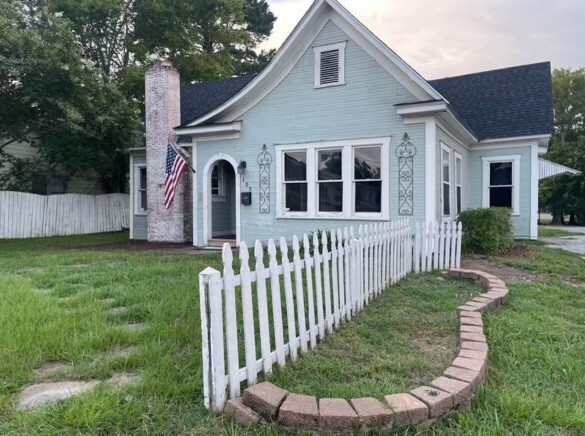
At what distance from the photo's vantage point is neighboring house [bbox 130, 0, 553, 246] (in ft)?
28.6

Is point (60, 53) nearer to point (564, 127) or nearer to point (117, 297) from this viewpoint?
point (117, 297)

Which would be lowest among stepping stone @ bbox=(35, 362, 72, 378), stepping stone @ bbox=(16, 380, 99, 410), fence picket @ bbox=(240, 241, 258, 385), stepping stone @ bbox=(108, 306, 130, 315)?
stepping stone @ bbox=(16, 380, 99, 410)

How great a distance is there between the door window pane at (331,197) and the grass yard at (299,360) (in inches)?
155

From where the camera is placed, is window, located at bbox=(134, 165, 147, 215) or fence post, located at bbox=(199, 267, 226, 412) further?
window, located at bbox=(134, 165, 147, 215)

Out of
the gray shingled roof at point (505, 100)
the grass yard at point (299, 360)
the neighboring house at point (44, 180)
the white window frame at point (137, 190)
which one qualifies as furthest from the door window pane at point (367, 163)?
the neighboring house at point (44, 180)

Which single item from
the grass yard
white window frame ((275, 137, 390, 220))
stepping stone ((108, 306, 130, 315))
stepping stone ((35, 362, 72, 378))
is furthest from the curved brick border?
white window frame ((275, 137, 390, 220))

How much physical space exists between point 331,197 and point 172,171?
450cm

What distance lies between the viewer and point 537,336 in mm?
3543

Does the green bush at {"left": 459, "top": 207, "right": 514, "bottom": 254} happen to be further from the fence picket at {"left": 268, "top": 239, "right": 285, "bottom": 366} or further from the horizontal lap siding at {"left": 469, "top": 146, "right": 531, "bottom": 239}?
the fence picket at {"left": 268, "top": 239, "right": 285, "bottom": 366}

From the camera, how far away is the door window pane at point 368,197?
902 centimetres

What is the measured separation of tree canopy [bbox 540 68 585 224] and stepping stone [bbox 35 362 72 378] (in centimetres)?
2836

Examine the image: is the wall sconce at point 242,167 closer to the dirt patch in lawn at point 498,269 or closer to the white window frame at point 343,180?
the white window frame at point 343,180

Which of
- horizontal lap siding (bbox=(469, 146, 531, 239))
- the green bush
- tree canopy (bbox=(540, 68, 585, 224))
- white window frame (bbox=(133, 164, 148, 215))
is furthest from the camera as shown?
tree canopy (bbox=(540, 68, 585, 224))

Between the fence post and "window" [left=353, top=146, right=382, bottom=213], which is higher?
"window" [left=353, top=146, right=382, bottom=213]
